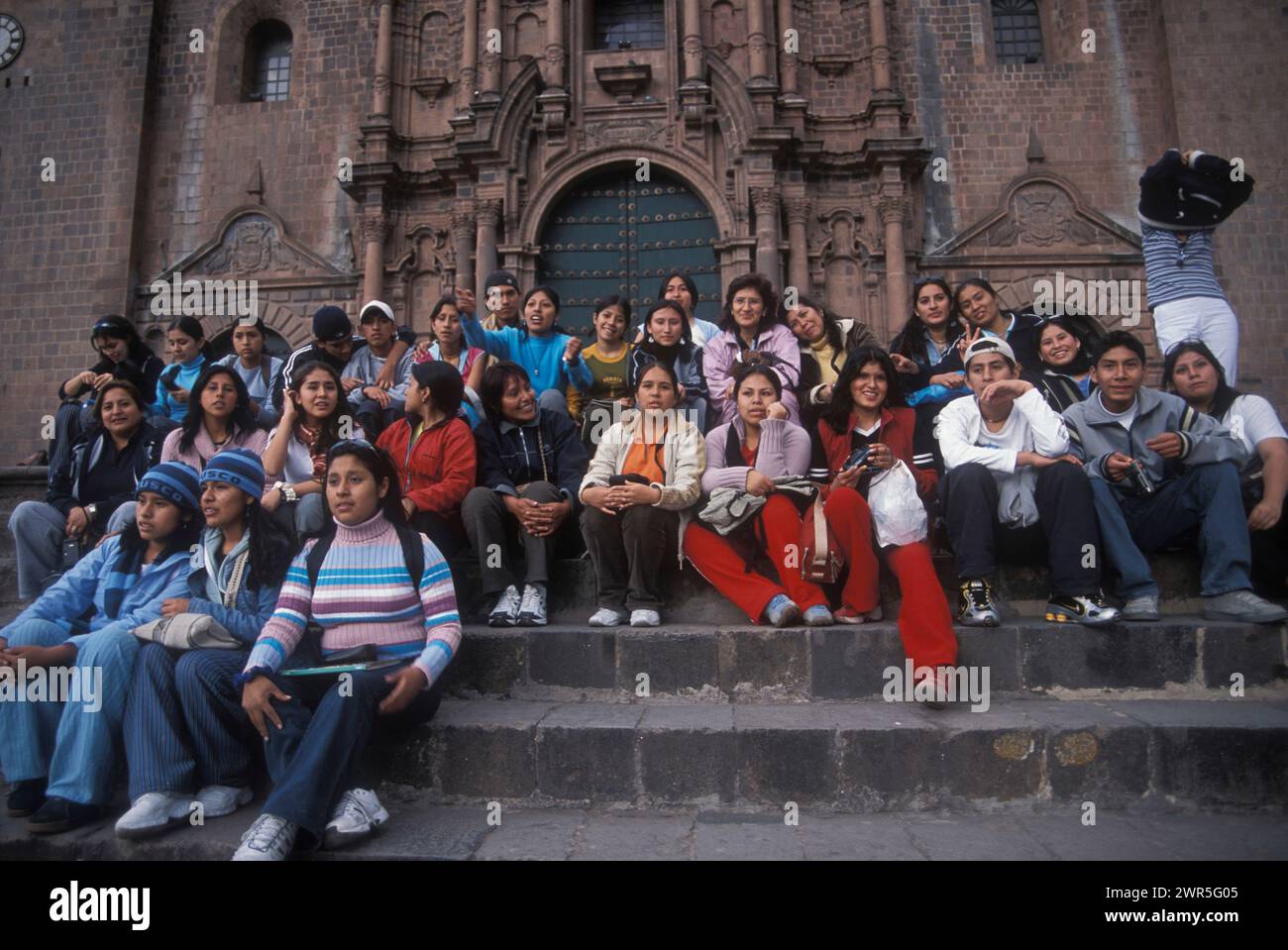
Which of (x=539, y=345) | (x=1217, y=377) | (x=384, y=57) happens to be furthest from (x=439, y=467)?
(x=384, y=57)

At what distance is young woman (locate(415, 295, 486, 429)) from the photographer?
555 cm

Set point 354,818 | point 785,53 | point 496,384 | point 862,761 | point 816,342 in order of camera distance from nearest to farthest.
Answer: point 354,818
point 862,761
point 496,384
point 816,342
point 785,53

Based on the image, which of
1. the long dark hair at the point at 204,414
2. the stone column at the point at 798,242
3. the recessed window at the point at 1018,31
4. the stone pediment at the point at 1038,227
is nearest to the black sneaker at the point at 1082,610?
the long dark hair at the point at 204,414

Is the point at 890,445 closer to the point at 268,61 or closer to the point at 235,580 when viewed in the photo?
the point at 235,580

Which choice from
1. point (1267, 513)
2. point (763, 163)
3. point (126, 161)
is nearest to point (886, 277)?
point (763, 163)

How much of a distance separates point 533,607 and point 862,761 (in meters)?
1.94

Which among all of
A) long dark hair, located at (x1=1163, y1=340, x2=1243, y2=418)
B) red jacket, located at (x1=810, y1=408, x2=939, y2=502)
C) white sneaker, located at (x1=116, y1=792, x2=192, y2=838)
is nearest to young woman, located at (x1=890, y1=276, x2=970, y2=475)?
red jacket, located at (x1=810, y1=408, x2=939, y2=502)

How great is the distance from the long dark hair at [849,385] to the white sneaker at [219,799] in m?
3.64

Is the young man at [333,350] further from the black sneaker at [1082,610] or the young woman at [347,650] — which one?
the black sneaker at [1082,610]

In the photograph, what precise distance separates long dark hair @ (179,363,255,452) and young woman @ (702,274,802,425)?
10.3 ft

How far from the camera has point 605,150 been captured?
40.8 feet

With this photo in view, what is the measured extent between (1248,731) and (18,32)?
19822 millimetres

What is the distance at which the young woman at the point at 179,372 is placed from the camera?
637 centimetres
